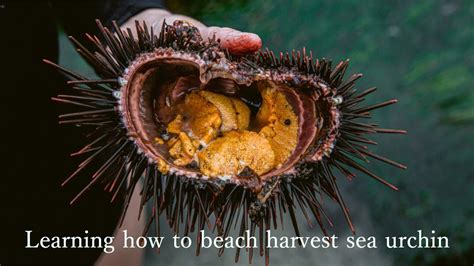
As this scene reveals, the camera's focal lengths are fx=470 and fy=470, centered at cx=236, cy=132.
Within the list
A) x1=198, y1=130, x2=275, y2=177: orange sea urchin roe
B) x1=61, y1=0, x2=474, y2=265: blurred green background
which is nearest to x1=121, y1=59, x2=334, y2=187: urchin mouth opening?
x1=198, y1=130, x2=275, y2=177: orange sea urchin roe

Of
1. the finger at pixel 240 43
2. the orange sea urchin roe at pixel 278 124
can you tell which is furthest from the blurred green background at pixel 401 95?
the finger at pixel 240 43

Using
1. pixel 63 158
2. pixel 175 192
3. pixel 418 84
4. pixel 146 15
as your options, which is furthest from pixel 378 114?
pixel 175 192

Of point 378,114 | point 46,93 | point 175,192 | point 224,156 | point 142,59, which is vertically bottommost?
point 175,192

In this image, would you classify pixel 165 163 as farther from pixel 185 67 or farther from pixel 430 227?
pixel 430 227

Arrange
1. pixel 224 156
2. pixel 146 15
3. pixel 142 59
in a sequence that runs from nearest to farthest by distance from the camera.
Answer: pixel 142 59
pixel 224 156
pixel 146 15

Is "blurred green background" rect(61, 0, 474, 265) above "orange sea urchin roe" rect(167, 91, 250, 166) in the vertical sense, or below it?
above

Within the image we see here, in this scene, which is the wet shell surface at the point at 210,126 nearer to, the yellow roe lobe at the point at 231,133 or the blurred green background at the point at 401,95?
the yellow roe lobe at the point at 231,133

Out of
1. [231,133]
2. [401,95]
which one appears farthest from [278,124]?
[401,95]

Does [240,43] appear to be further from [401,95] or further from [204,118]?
[401,95]

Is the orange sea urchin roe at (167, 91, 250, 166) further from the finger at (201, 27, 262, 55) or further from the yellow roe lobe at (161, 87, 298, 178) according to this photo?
the finger at (201, 27, 262, 55)
